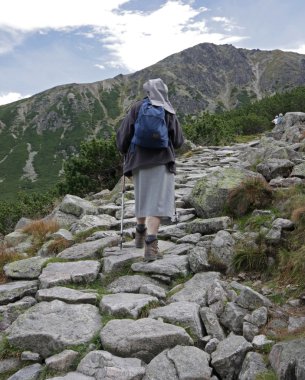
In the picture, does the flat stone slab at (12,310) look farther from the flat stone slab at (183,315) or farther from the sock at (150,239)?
Result: the sock at (150,239)

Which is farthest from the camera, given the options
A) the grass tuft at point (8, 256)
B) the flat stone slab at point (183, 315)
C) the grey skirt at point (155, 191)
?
the grass tuft at point (8, 256)

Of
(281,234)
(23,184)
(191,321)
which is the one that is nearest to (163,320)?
(191,321)

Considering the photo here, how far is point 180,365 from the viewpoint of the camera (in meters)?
4.20

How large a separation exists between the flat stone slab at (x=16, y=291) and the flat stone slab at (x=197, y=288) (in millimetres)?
2202

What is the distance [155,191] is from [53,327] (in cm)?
289

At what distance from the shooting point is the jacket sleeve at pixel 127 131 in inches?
281

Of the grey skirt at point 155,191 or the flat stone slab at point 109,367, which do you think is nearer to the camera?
the flat stone slab at point 109,367

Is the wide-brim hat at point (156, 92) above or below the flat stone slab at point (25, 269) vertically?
above

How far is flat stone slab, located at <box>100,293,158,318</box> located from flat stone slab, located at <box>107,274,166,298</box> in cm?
17

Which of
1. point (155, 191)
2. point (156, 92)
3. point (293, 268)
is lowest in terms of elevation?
point (293, 268)

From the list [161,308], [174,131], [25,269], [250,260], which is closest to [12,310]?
[25,269]

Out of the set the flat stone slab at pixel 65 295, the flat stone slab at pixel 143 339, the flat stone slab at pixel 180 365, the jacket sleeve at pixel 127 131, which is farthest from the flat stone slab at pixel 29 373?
the jacket sleeve at pixel 127 131

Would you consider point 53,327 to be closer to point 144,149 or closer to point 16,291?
point 16,291

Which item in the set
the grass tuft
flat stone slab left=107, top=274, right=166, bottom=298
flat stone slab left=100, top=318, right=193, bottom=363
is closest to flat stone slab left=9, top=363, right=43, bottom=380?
flat stone slab left=100, top=318, right=193, bottom=363
